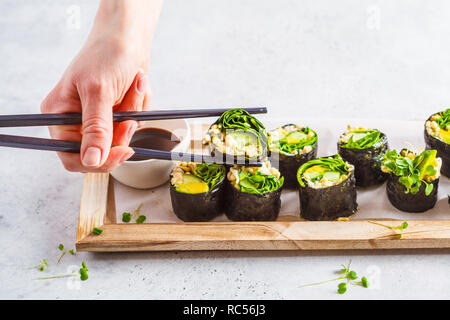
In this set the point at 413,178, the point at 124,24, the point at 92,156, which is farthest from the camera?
the point at 124,24

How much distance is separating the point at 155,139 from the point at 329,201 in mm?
808

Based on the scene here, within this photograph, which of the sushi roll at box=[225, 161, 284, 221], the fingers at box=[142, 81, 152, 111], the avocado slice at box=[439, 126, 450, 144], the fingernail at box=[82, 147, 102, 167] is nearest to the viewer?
the fingernail at box=[82, 147, 102, 167]

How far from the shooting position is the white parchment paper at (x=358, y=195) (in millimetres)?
2318

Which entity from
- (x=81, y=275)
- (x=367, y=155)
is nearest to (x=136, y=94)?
(x=81, y=275)

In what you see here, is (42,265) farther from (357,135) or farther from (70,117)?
(357,135)

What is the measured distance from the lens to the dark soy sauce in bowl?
97.4 inches

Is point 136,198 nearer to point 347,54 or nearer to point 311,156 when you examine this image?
point 311,156

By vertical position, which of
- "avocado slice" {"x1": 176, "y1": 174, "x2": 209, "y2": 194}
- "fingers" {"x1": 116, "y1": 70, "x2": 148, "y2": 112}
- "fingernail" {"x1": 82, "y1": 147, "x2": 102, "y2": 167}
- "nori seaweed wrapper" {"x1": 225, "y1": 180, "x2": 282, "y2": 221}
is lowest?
"nori seaweed wrapper" {"x1": 225, "y1": 180, "x2": 282, "y2": 221}

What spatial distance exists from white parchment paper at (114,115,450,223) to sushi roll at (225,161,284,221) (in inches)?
3.4

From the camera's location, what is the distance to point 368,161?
238cm

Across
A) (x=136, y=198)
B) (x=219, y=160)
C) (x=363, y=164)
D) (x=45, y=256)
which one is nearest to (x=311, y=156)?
(x=363, y=164)

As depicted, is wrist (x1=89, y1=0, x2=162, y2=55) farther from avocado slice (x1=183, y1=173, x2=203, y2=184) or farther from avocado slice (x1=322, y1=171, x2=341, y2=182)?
avocado slice (x1=322, y1=171, x2=341, y2=182)

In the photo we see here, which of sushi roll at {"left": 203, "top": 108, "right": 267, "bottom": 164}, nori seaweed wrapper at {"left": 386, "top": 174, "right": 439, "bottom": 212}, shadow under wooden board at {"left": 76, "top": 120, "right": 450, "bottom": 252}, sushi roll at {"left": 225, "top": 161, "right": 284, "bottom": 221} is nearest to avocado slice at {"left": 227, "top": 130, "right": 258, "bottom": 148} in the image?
sushi roll at {"left": 203, "top": 108, "right": 267, "bottom": 164}

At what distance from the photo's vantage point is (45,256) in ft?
7.44
